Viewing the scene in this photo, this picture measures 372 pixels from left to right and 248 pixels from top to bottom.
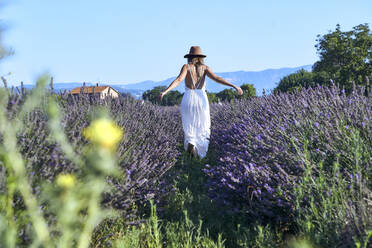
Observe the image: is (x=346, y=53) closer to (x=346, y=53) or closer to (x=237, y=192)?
(x=346, y=53)

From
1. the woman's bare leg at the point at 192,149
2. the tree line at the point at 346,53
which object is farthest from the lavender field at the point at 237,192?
the tree line at the point at 346,53

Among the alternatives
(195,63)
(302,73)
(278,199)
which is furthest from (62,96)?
(302,73)

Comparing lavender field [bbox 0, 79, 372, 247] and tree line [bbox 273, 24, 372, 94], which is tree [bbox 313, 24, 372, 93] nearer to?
tree line [bbox 273, 24, 372, 94]

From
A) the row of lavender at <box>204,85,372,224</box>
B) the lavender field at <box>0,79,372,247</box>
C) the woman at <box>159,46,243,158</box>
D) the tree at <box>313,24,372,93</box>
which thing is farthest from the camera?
the tree at <box>313,24,372,93</box>

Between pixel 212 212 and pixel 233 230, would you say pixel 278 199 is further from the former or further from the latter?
pixel 212 212

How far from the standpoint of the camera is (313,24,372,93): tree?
86.7 ft

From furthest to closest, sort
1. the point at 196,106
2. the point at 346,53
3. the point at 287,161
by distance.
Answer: the point at 346,53 < the point at 196,106 < the point at 287,161

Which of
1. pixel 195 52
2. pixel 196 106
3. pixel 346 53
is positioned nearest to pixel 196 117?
pixel 196 106

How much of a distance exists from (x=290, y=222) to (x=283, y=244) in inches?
7.4

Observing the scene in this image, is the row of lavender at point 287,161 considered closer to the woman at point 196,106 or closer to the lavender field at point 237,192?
the lavender field at point 237,192

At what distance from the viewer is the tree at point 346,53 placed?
26.4 m

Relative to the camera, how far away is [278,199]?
2.13 m

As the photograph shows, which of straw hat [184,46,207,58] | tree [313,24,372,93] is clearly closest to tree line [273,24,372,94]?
tree [313,24,372,93]

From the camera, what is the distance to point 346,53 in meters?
26.8
